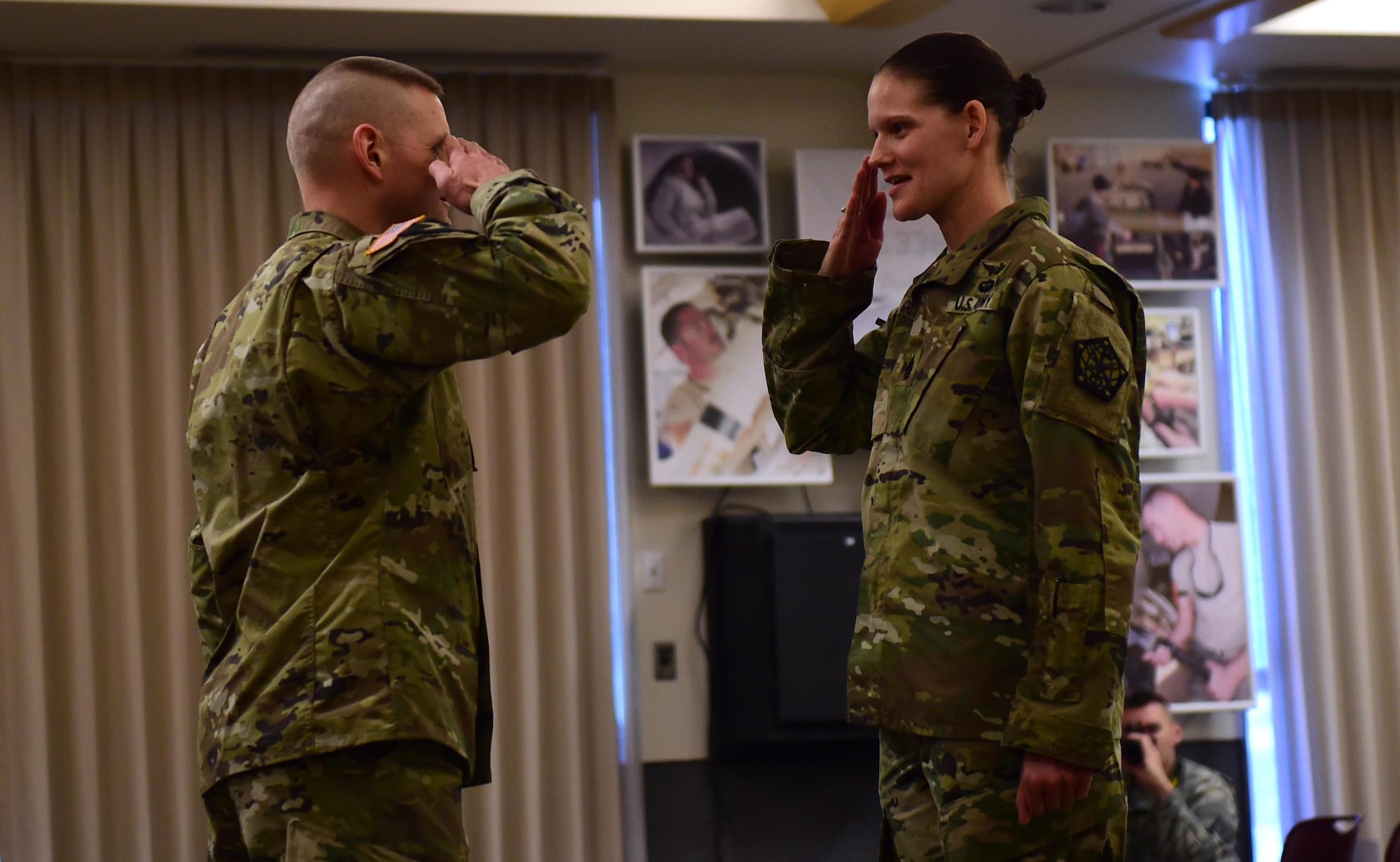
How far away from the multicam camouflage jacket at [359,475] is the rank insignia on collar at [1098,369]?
581 millimetres

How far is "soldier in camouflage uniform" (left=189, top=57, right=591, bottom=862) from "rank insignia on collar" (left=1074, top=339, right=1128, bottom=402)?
22.9 inches

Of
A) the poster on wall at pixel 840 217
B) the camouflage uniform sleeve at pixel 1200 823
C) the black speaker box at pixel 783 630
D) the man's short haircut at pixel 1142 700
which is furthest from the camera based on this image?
the poster on wall at pixel 840 217

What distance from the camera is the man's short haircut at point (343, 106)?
6.43 feet

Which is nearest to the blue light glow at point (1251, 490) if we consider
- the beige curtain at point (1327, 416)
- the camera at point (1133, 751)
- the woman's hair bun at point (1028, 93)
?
the beige curtain at point (1327, 416)

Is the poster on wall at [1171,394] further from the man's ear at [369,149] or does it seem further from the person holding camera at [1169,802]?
the man's ear at [369,149]

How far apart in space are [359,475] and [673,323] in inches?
115

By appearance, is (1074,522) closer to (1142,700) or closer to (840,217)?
(1142,700)

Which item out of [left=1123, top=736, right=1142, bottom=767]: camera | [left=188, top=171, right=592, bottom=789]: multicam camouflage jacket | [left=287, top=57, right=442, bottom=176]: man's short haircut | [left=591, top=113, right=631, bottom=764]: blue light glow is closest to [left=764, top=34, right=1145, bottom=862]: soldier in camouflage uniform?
[left=188, top=171, right=592, bottom=789]: multicam camouflage jacket

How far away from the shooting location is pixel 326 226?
194 centimetres

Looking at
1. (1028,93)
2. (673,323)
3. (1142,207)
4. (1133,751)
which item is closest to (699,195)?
(673,323)

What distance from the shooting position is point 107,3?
3.93m

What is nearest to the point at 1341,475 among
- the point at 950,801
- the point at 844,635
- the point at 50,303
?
the point at 844,635

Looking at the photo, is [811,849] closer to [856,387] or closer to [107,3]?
[856,387]

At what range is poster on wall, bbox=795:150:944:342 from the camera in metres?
4.75
